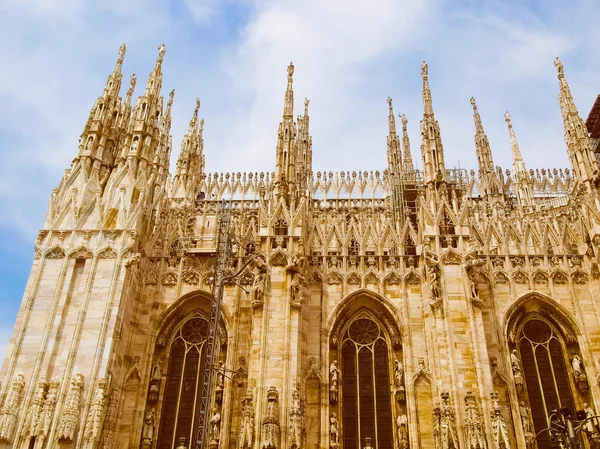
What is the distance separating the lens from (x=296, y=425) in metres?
19.7

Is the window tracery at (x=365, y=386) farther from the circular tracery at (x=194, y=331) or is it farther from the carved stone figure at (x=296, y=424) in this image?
the circular tracery at (x=194, y=331)

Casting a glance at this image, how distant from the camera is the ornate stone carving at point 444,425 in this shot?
19.3 metres

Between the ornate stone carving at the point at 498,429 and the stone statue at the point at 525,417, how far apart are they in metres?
1.96

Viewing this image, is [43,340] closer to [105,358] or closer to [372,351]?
[105,358]

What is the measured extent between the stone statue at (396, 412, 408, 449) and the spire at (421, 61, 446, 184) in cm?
1001

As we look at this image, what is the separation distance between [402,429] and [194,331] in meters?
8.82

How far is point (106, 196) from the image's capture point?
83.5 ft

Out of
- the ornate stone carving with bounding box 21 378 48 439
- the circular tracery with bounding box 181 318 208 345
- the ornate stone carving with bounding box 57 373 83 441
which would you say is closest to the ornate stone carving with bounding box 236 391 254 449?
the circular tracery with bounding box 181 318 208 345

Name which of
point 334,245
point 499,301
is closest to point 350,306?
point 499,301

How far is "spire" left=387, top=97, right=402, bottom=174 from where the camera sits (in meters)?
39.2

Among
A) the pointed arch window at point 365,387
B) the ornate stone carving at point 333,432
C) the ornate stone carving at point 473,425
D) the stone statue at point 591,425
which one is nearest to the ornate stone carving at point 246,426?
the ornate stone carving at point 333,432

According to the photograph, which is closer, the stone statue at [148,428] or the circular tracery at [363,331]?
the stone statue at [148,428]

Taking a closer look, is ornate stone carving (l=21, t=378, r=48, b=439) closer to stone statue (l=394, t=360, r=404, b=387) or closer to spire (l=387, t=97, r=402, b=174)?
stone statue (l=394, t=360, r=404, b=387)

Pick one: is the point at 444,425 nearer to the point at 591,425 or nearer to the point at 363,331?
the point at 363,331
